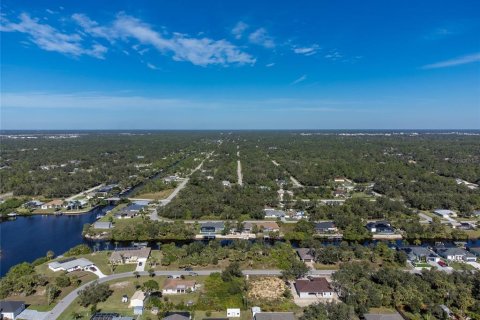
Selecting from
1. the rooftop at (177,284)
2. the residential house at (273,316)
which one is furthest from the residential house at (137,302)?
the residential house at (273,316)

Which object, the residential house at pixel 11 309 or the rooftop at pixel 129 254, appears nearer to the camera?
the residential house at pixel 11 309

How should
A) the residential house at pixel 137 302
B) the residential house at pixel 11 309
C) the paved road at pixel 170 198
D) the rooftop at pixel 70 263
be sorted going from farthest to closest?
the paved road at pixel 170 198
the rooftop at pixel 70 263
the residential house at pixel 137 302
the residential house at pixel 11 309

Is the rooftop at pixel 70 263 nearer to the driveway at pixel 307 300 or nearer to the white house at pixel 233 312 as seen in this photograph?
the white house at pixel 233 312

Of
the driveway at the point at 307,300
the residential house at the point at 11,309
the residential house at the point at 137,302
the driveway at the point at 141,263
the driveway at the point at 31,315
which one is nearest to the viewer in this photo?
the residential house at the point at 11,309

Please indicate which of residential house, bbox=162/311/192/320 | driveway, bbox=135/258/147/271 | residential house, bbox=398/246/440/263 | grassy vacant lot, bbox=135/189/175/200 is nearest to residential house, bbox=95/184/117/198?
grassy vacant lot, bbox=135/189/175/200

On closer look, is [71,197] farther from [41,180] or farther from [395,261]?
[395,261]

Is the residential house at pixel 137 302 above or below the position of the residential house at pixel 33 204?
below

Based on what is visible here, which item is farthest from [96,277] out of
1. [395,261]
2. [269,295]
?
[395,261]
